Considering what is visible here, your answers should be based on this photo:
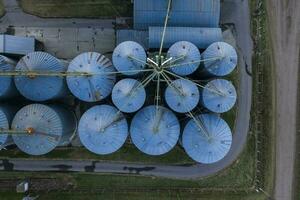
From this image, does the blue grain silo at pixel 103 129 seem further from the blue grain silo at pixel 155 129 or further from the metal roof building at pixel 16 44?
the metal roof building at pixel 16 44

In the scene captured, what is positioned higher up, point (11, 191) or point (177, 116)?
point (177, 116)

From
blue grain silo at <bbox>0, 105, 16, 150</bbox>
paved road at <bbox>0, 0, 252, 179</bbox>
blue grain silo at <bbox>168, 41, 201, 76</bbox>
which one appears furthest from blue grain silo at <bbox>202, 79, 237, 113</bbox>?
blue grain silo at <bbox>0, 105, 16, 150</bbox>

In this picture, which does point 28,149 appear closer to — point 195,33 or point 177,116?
point 177,116

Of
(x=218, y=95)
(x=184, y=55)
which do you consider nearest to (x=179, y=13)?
(x=184, y=55)

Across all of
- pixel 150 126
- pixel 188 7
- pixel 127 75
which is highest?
pixel 188 7

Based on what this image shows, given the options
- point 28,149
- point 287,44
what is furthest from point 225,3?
point 28,149

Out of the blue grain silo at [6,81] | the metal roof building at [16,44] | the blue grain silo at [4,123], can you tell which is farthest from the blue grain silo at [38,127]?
the metal roof building at [16,44]
